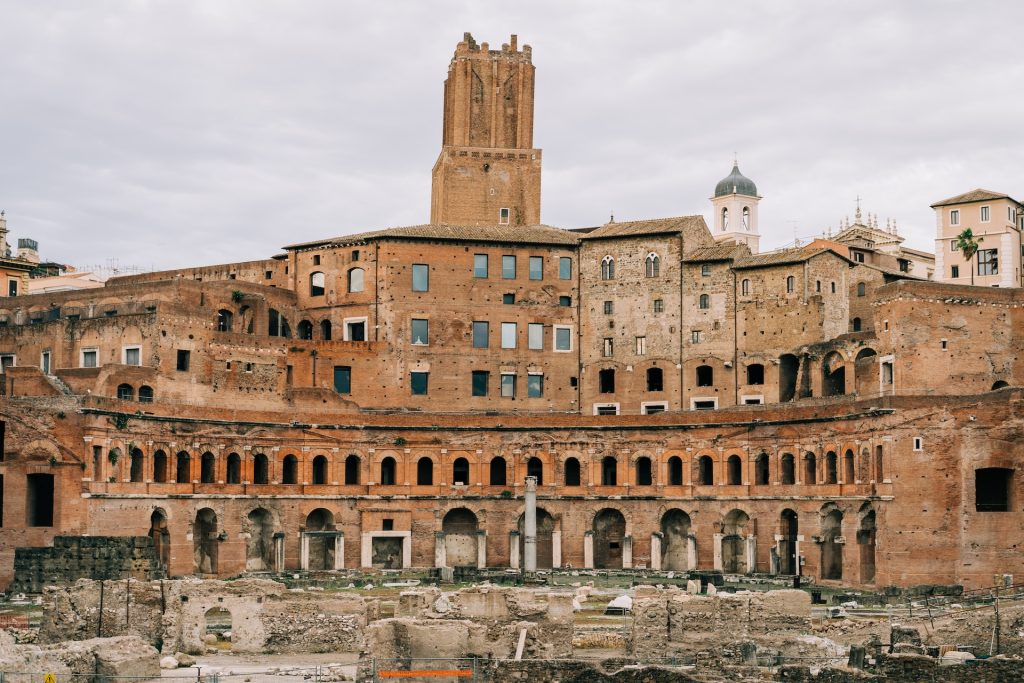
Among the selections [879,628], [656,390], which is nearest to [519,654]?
[879,628]

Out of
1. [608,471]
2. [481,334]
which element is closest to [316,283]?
[481,334]

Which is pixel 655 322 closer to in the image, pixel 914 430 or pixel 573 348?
pixel 573 348

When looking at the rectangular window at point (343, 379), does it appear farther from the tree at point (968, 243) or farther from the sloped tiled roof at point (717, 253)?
the tree at point (968, 243)

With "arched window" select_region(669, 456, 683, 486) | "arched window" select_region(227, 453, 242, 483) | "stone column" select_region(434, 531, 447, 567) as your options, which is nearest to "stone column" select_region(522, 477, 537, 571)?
"stone column" select_region(434, 531, 447, 567)

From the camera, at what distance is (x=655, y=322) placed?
72.9 metres

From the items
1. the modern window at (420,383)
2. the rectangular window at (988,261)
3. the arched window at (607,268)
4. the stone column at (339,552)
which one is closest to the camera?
the stone column at (339,552)

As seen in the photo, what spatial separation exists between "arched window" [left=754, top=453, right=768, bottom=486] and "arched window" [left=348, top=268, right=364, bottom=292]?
22595 millimetres

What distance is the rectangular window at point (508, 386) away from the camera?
7319 cm

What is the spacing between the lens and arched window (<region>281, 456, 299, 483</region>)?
66.2 m

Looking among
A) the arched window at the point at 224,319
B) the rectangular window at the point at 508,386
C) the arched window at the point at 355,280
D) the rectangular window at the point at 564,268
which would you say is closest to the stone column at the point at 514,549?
the rectangular window at the point at 508,386

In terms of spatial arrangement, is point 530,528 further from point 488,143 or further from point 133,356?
point 488,143

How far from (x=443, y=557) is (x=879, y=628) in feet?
98.8

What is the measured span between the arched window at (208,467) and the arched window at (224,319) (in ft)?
30.5

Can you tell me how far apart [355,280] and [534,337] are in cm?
977
